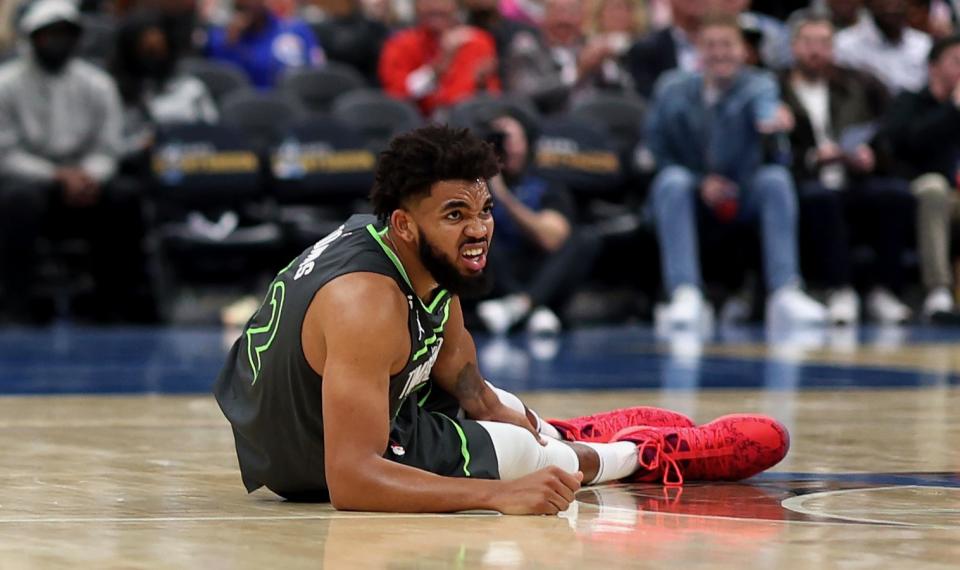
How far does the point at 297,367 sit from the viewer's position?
3840mm

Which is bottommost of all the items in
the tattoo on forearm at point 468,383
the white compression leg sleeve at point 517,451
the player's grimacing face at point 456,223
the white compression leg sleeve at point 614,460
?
the white compression leg sleeve at point 614,460

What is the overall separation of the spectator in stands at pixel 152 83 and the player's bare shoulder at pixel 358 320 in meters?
8.21

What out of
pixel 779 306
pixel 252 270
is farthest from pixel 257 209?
pixel 779 306

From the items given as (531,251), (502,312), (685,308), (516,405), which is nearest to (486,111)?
(531,251)

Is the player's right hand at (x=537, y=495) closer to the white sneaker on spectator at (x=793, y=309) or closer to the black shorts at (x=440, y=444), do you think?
the black shorts at (x=440, y=444)

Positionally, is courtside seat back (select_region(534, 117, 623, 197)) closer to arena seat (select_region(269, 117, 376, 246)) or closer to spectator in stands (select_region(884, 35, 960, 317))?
arena seat (select_region(269, 117, 376, 246))

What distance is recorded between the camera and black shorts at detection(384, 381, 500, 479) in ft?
12.9

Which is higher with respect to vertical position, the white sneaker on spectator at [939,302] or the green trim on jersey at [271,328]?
the green trim on jersey at [271,328]

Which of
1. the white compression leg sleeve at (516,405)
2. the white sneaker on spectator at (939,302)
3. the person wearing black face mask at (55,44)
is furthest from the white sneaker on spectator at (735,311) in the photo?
the white compression leg sleeve at (516,405)

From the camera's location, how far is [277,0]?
43.0ft

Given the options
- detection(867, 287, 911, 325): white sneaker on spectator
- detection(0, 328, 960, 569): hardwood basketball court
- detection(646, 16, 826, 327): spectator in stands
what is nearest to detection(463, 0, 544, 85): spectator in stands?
detection(646, 16, 826, 327): spectator in stands

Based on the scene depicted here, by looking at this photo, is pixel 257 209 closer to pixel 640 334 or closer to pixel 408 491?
pixel 640 334

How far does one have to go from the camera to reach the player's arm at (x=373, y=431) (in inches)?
142

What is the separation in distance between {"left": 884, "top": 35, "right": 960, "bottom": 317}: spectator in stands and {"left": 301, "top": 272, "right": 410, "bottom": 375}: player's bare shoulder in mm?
8908
